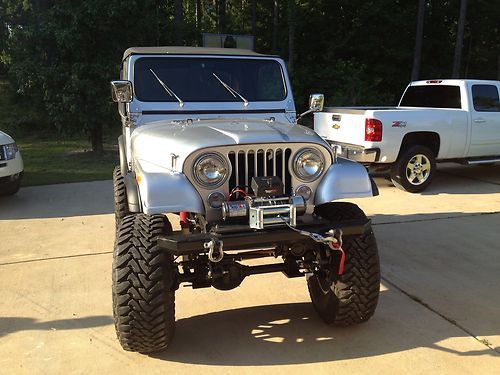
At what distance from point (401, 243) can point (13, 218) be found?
16.2ft

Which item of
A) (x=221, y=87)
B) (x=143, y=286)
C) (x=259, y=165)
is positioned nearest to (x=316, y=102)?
(x=221, y=87)

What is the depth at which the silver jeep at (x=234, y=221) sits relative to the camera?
9.30 feet

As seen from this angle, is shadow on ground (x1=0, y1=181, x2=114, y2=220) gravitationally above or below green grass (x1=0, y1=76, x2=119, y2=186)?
below

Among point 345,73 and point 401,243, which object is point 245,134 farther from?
point 345,73

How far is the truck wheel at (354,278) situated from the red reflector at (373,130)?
176 inches

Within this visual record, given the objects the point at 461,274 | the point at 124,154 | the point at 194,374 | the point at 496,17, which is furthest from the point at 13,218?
the point at 496,17

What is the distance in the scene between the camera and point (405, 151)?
7.99 metres

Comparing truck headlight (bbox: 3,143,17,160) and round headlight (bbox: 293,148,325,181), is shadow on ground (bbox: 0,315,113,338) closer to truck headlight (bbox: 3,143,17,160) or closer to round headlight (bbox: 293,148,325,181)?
round headlight (bbox: 293,148,325,181)

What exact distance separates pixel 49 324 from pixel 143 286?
119 cm

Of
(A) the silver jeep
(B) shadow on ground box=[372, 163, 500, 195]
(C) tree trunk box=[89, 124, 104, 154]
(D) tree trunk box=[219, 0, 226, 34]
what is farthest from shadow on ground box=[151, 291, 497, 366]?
(D) tree trunk box=[219, 0, 226, 34]

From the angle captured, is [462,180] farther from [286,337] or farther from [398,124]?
[286,337]

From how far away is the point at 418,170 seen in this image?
8.04m

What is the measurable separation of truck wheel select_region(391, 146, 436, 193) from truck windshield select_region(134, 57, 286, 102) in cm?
407

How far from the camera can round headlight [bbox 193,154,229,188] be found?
2914 mm
